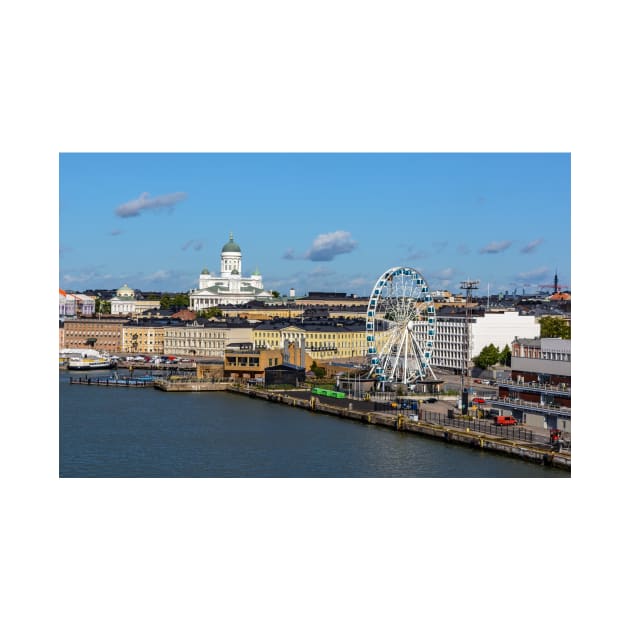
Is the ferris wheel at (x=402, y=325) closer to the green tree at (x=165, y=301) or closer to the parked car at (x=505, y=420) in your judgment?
the parked car at (x=505, y=420)

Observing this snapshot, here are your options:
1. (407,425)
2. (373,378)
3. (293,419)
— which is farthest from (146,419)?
(373,378)

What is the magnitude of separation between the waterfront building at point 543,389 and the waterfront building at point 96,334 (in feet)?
72.4

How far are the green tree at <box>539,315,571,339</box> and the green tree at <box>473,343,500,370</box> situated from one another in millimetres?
1084

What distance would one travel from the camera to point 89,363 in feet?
96.6

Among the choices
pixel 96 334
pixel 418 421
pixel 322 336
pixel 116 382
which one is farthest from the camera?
pixel 96 334

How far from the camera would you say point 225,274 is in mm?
52781

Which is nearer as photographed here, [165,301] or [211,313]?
[211,313]

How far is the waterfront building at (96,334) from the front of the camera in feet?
116

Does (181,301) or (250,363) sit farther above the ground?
(181,301)

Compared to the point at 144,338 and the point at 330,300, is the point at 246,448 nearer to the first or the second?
the point at 144,338

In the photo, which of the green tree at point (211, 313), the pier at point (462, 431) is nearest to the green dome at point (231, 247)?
the green tree at point (211, 313)

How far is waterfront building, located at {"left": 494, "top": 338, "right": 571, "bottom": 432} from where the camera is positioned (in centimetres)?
1334

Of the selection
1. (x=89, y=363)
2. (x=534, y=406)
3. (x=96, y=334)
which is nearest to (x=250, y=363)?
→ (x=89, y=363)

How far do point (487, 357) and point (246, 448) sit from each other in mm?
12839
